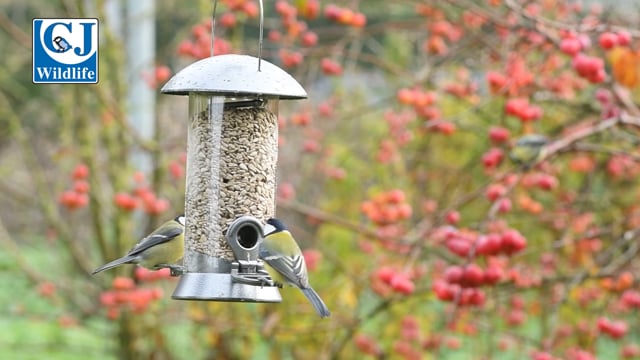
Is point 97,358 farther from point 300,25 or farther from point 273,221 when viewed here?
point 273,221

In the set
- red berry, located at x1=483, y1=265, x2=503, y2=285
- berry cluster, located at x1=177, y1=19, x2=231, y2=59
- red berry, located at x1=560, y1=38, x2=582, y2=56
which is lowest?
red berry, located at x1=483, y1=265, x2=503, y2=285

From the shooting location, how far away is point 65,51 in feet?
17.9

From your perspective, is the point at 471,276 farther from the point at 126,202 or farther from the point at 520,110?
the point at 126,202

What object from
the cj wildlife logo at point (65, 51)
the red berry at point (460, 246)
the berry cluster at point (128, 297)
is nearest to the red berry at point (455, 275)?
the red berry at point (460, 246)

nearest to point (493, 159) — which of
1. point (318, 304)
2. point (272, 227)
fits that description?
point (272, 227)

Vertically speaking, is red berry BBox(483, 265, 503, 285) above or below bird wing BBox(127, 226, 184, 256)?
below

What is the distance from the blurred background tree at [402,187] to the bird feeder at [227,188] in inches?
42.6

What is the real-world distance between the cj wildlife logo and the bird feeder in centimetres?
223

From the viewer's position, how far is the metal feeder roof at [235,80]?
304cm

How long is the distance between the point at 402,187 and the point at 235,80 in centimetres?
413

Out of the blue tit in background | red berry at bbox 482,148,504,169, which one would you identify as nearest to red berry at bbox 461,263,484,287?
the blue tit in background

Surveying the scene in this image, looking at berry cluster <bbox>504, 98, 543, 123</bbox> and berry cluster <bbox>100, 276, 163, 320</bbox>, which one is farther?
berry cluster <bbox>100, 276, 163, 320</bbox>

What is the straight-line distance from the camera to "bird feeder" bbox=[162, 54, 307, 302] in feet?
10.4

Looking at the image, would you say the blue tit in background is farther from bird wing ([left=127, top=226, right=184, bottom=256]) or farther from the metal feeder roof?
bird wing ([left=127, top=226, right=184, bottom=256])
